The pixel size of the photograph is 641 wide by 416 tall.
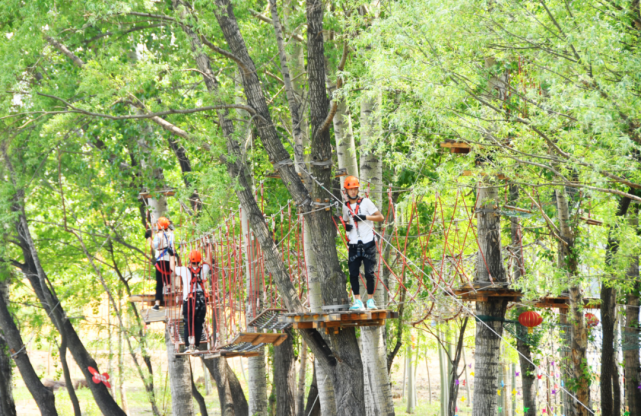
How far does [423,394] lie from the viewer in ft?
95.0

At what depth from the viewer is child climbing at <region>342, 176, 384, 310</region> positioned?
6.38 meters

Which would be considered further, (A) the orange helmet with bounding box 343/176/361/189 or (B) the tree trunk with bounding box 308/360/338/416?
(B) the tree trunk with bounding box 308/360/338/416

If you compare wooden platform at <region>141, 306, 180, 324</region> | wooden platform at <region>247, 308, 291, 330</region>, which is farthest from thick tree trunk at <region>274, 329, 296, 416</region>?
wooden platform at <region>247, 308, 291, 330</region>

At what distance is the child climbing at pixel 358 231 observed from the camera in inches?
251

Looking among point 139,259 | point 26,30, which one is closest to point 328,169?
point 26,30

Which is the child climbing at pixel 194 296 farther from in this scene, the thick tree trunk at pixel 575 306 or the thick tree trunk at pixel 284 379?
the thick tree trunk at pixel 575 306

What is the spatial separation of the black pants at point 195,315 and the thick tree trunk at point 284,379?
247 cm

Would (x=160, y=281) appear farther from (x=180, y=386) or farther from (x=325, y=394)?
(x=325, y=394)

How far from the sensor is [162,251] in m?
9.27

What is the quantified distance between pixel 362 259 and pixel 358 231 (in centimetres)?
31

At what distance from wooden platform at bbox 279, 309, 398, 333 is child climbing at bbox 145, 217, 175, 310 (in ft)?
11.1

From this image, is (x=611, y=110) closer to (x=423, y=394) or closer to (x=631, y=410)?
(x=631, y=410)

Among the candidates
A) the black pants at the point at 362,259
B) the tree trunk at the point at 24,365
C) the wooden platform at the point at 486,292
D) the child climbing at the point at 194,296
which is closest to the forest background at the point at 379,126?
the wooden platform at the point at 486,292

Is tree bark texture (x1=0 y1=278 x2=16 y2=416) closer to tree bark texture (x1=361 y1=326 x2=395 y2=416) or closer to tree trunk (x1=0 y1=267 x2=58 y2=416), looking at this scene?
tree trunk (x1=0 y1=267 x2=58 y2=416)
